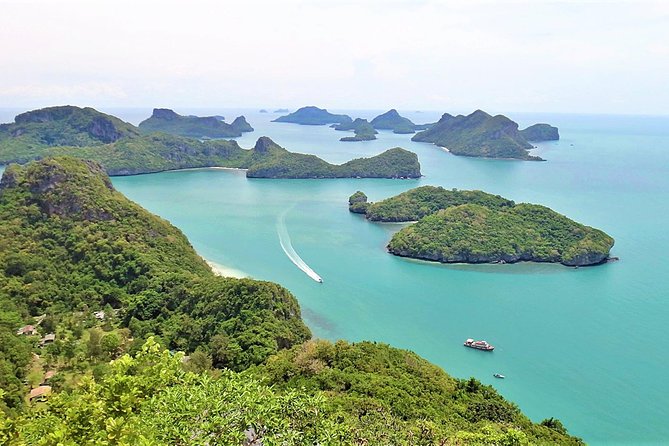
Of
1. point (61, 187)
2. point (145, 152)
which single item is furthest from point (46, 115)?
point (61, 187)

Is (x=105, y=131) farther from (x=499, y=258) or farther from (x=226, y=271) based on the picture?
(x=499, y=258)

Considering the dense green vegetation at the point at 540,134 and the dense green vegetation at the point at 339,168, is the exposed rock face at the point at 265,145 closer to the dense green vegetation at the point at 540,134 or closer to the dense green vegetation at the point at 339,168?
the dense green vegetation at the point at 339,168

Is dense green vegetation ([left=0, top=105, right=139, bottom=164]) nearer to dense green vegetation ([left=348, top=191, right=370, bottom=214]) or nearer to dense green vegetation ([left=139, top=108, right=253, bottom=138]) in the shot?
dense green vegetation ([left=139, top=108, right=253, bottom=138])

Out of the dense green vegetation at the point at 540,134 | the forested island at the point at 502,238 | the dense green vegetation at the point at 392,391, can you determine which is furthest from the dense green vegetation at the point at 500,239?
the dense green vegetation at the point at 540,134

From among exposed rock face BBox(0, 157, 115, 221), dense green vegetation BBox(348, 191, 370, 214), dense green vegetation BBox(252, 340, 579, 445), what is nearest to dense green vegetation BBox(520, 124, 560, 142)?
dense green vegetation BBox(348, 191, 370, 214)

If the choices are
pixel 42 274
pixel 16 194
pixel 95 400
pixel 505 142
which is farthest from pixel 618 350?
pixel 505 142

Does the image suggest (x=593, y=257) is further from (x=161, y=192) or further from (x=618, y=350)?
(x=161, y=192)

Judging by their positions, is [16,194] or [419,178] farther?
[419,178]
